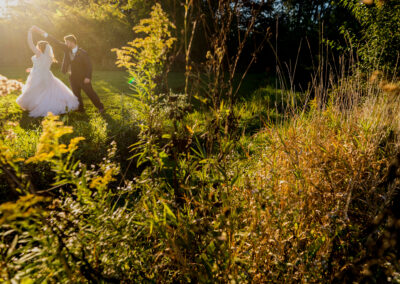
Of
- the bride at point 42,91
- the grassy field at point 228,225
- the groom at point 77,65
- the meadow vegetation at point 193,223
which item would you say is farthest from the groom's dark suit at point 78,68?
the meadow vegetation at point 193,223

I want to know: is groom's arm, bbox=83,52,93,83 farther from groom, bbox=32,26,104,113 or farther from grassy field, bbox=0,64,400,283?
grassy field, bbox=0,64,400,283

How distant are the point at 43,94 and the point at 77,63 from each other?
1.17 m

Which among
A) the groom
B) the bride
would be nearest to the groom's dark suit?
the groom

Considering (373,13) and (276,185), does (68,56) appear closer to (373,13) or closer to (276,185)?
(276,185)

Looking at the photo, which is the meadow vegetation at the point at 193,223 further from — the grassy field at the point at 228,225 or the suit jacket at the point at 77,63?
the suit jacket at the point at 77,63

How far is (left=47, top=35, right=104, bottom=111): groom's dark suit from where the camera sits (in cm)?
548

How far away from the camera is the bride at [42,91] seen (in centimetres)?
527

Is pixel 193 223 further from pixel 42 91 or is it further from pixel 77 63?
pixel 42 91

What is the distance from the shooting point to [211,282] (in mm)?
1188

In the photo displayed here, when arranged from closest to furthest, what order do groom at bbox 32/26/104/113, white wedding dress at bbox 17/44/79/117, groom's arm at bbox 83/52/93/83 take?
white wedding dress at bbox 17/44/79/117
groom at bbox 32/26/104/113
groom's arm at bbox 83/52/93/83

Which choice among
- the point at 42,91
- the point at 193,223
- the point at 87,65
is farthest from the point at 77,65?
the point at 193,223

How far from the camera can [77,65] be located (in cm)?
556

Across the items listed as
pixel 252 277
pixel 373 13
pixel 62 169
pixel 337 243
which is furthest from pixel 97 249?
pixel 373 13

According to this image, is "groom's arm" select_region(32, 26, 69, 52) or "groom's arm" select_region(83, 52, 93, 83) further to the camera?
"groom's arm" select_region(83, 52, 93, 83)
